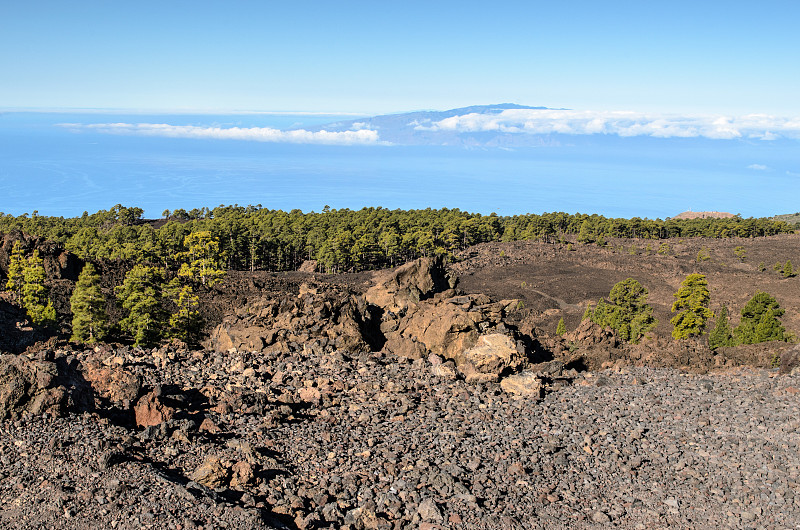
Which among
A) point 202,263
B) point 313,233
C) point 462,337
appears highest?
point 462,337

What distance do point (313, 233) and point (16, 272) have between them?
42.1m

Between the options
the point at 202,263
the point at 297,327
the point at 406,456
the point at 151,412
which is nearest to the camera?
the point at 406,456

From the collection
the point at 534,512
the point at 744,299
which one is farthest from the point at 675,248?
the point at 534,512

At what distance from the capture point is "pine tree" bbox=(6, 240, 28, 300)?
3997 cm

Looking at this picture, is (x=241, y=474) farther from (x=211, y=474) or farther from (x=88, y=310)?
(x=88, y=310)

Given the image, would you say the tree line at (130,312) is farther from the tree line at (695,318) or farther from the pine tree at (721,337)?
the pine tree at (721,337)

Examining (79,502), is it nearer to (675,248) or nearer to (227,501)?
(227,501)

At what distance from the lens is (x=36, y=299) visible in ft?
116

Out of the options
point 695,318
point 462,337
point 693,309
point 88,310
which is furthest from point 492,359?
point 693,309

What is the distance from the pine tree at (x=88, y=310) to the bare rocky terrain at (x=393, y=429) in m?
2.80

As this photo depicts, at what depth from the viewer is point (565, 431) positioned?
56.2 ft

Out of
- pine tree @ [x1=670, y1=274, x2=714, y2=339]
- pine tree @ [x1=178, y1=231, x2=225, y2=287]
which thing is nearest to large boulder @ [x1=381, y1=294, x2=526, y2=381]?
pine tree @ [x1=670, y1=274, x2=714, y2=339]

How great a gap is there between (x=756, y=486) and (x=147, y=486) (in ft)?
44.0

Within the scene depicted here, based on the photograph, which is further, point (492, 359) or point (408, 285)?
point (408, 285)
